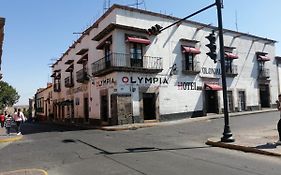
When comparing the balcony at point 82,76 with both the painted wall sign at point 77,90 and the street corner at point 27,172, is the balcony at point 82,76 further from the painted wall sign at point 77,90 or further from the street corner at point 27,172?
the street corner at point 27,172

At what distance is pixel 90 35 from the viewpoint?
2883cm

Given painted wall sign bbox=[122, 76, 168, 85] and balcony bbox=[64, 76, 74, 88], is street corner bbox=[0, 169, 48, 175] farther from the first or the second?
balcony bbox=[64, 76, 74, 88]

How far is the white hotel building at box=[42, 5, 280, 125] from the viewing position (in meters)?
23.2

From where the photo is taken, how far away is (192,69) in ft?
88.5

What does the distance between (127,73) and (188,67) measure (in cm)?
632

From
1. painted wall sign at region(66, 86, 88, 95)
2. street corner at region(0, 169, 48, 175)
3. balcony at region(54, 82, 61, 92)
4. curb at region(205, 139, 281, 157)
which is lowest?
street corner at region(0, 169, 48, 175)

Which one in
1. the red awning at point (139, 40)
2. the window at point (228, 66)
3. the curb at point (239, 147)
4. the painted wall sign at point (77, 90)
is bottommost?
the curb at point (239, 147)

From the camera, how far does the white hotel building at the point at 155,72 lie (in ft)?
76.1

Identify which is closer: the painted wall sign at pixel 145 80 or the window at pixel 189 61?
the painted wall sign at pixel 145 80

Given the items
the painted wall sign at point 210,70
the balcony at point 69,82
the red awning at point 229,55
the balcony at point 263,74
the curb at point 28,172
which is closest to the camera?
the curb at point 28,172

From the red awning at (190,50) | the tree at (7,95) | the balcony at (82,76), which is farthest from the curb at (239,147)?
the tree at (7,95)

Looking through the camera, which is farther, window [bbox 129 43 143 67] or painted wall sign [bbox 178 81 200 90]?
painted wall sign [bbox 178 81 200 90]

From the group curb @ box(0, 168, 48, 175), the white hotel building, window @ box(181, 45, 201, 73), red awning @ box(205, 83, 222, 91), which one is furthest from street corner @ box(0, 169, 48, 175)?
red awning @ box(205, 83, 222, 91)

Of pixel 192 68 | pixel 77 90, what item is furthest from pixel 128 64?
pixel 77 90
